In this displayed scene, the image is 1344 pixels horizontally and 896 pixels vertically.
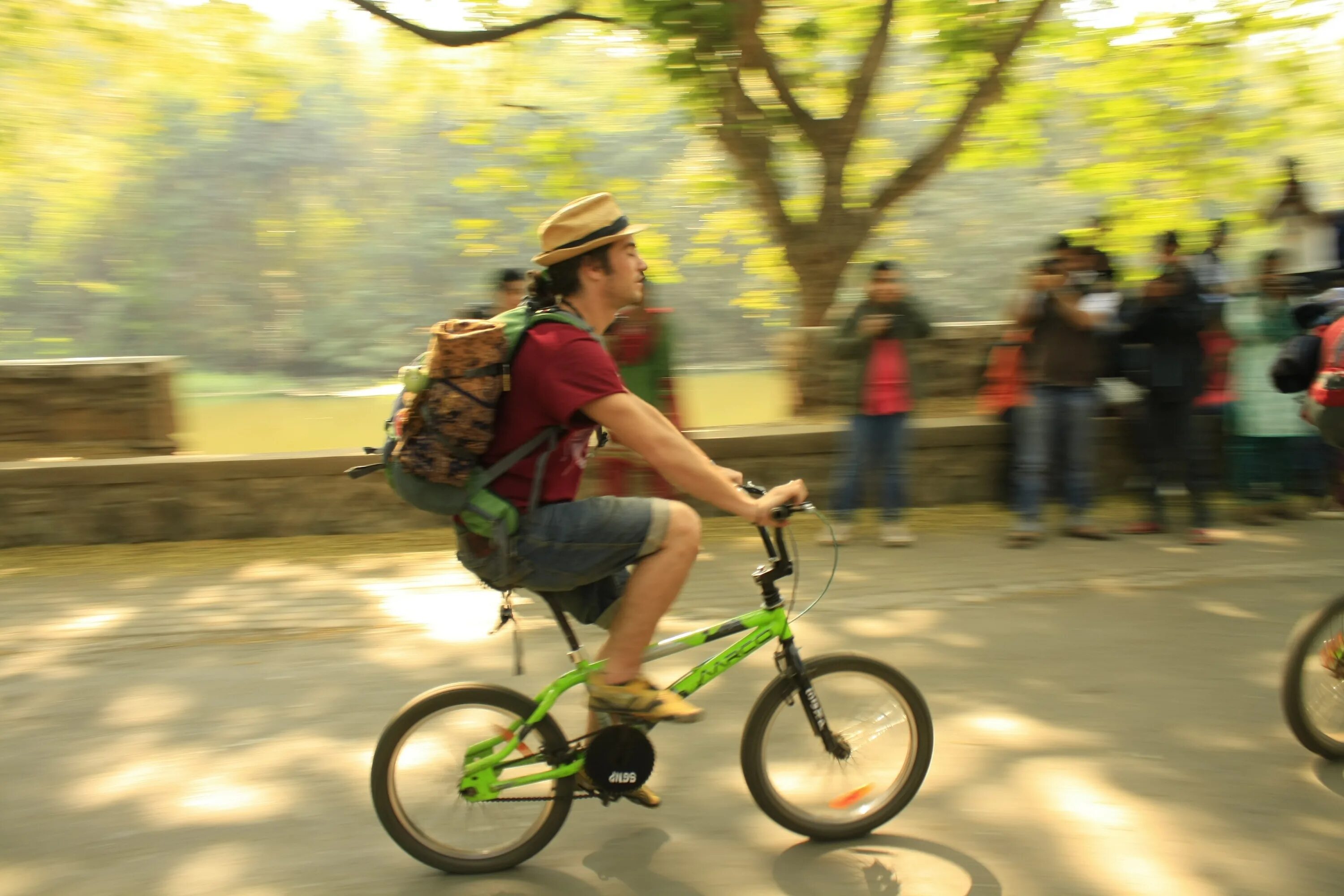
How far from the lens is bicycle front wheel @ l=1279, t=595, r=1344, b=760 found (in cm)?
415

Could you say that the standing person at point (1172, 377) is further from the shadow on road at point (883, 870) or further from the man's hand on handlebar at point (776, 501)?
the man's hand on handlebar at point (776, 501)

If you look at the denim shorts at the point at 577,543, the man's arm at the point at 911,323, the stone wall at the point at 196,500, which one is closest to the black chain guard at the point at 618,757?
the denim shorts at the point at 577,543

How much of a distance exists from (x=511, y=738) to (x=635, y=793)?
0.46 m

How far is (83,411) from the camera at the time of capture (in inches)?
345

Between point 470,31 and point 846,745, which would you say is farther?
point 470,31

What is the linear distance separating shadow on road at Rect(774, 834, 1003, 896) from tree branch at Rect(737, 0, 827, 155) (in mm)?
7031

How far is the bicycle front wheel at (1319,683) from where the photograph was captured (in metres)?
4.15

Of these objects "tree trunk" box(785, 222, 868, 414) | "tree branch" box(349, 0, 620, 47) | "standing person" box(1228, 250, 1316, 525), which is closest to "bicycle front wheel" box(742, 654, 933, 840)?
"standing person" box(1228, 250, 1316, 525)

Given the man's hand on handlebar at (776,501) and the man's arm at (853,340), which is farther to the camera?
the man's arm at (853,340)

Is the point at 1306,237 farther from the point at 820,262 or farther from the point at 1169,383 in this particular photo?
the point at 820,262

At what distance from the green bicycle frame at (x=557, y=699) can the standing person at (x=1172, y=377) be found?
4.86 metres

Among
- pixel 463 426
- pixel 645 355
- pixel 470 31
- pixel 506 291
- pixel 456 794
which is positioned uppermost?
pixel 470 31

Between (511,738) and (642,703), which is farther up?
(642,703)

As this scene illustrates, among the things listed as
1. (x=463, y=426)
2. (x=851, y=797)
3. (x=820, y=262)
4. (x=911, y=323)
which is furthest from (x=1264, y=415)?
(x=463, y=426)
